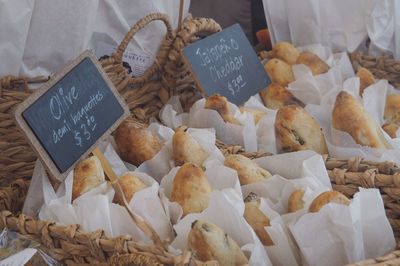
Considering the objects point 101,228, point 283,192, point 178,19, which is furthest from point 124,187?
point 178,19

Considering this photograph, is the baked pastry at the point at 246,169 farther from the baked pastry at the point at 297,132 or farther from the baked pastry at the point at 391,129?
the baked pastry at the point at 391,129

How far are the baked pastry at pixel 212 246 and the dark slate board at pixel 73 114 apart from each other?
0.28 meters

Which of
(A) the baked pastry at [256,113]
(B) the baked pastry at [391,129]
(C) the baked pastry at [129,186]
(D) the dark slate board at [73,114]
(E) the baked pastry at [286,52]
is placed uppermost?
(D) the dark slate board at [73,114]

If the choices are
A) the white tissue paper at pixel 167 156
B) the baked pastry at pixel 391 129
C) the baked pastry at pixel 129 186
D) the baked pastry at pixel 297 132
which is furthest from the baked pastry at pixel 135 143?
the baked pastry at pixel 391 129

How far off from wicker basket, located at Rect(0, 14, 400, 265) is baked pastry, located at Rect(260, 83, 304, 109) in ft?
0.59

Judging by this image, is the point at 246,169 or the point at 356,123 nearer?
the point at 246,169

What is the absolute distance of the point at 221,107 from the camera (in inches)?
52.8

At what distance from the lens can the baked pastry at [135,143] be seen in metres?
1.21

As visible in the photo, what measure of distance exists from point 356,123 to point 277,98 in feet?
1.13

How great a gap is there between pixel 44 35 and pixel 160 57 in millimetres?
341

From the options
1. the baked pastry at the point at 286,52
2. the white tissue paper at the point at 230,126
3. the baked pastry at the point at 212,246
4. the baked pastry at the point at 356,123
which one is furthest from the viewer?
the baked pastry at the point at 286,52

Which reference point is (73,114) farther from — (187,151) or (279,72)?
(279,72)

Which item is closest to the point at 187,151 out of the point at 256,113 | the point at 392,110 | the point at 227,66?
the point at 256,113

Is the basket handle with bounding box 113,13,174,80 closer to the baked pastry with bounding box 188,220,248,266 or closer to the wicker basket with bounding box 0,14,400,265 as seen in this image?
the wicker basket with bounding box 0,14,400,265
